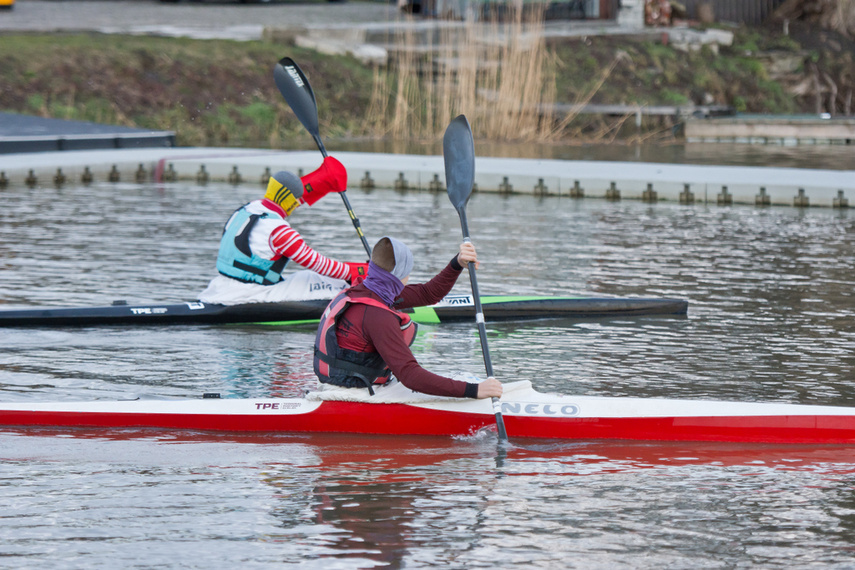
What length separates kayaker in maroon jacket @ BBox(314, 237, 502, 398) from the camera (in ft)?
18.1

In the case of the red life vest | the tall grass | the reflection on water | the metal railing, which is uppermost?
the metal railing

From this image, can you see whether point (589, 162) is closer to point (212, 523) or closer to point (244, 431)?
point (244, 431)

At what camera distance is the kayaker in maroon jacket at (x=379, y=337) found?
5508 millimetres

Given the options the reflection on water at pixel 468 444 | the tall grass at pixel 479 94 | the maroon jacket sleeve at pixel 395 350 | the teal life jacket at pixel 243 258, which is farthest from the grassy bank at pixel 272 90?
the maroon jacket sleeve at pixel 395 350

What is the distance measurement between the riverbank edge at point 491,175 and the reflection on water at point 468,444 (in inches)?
84.8

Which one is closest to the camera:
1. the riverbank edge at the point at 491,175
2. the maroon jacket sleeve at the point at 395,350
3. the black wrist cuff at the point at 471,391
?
the maroon jacket sleeve at the point at 395,350

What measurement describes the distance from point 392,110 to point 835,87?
11.7 meters

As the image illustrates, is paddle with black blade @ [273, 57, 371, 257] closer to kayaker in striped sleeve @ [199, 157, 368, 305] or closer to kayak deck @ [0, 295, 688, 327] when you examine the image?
kayaker in striped sleeve @ [199, 157, 368, 305]

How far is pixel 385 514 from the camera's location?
16.0 feet

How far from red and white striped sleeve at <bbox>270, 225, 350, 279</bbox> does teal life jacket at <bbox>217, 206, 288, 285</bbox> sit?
6.4 inches

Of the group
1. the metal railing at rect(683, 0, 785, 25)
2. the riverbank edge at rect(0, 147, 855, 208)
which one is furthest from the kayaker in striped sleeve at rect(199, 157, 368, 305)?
the metal railing at rect(683, 0, 785, 25)

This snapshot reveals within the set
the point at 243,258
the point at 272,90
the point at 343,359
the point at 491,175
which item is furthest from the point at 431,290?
the point at 272,90

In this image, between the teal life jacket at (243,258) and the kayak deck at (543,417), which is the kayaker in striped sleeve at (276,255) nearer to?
the teal life jacket at (243,258)

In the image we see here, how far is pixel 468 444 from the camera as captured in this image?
588cm
